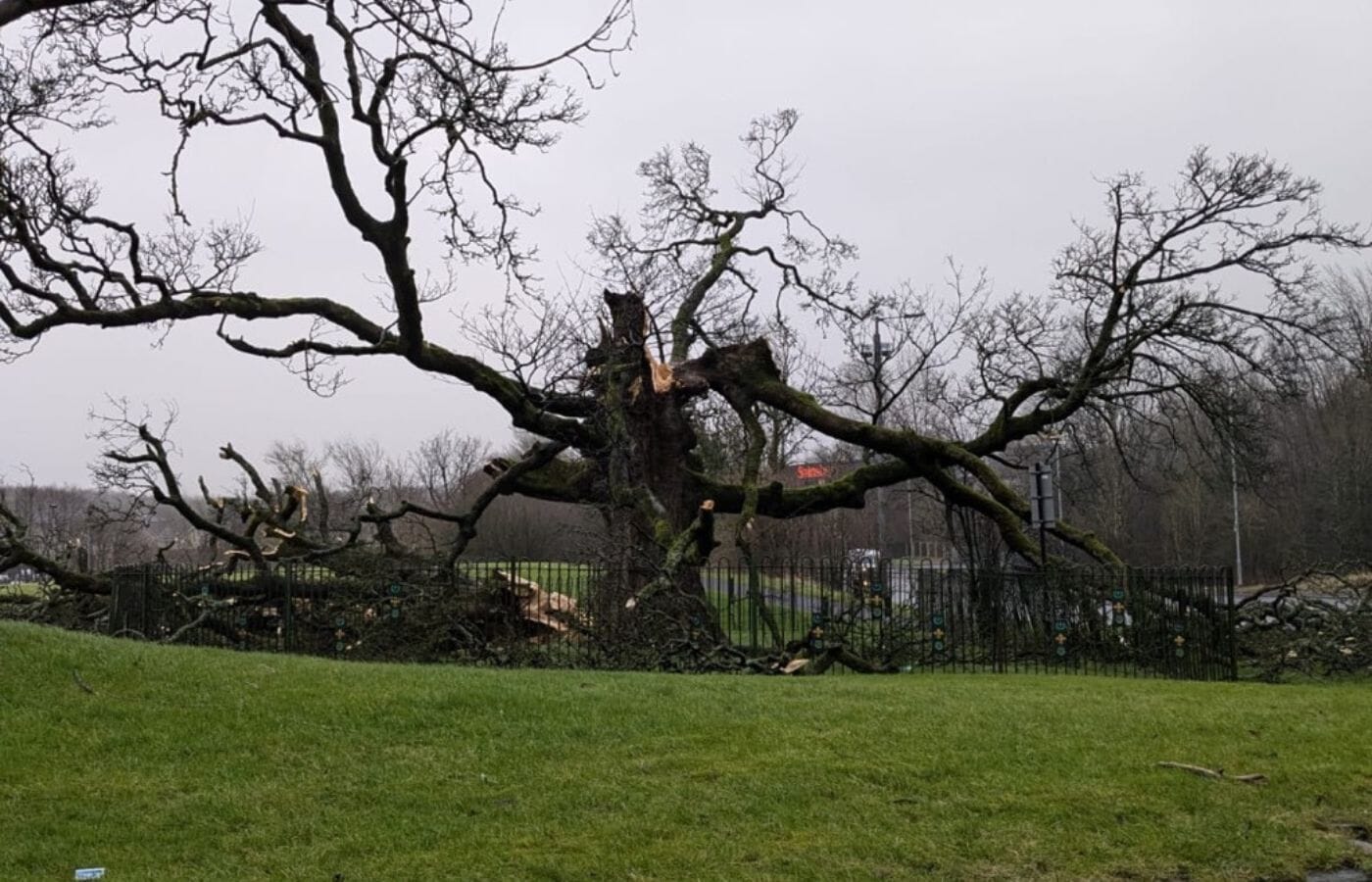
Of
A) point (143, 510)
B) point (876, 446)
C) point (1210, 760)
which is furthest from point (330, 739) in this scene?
point (143, 510)

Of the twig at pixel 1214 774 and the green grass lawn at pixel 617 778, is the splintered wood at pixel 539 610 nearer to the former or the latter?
the green grass lawn at pixel 617 778

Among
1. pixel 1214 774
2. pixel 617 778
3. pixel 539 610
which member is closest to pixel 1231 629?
pixel 1214 774

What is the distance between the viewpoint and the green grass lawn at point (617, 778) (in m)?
5.30

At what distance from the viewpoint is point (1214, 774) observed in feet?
22.5

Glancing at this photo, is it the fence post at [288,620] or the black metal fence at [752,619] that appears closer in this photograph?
the black metal fence at [752,619]

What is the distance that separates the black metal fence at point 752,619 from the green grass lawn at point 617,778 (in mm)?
4820

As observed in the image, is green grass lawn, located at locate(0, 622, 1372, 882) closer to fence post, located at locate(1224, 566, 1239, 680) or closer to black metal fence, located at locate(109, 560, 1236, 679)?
fence post, located at locate(1224, 566, 1239, 680)

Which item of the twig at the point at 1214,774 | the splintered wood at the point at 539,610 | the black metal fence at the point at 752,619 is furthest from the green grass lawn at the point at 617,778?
the splintered wood at the point at 539,610

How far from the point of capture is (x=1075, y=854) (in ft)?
17.8

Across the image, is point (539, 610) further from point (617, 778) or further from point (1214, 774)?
point (1214, 774)

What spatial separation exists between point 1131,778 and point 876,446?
41.7 feet

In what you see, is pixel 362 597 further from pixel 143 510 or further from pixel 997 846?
pixel 997 846

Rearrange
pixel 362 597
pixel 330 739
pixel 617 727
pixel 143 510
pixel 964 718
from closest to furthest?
pixel 330 739
pixel 617 727
pixel 964 718
pixel 362 597
pixel 143 510

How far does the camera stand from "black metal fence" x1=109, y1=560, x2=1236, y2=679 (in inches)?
576
